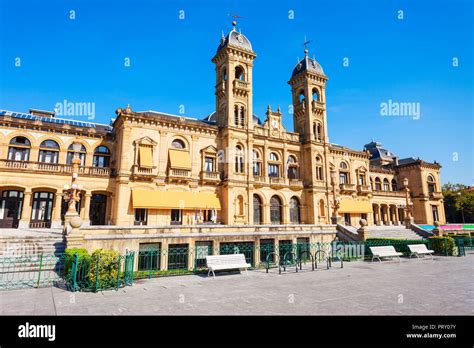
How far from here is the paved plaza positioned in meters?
7.17

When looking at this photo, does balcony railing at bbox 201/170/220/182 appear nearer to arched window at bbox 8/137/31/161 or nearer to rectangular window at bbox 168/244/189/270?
rectangular window at bbox 168/244/189/270

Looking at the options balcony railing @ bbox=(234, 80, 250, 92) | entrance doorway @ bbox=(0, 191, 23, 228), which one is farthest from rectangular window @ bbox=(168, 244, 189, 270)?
balcony railing @ bbox=(234, 80, 250, 92)

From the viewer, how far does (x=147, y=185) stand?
2639cm

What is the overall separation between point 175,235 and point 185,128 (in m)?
14.6

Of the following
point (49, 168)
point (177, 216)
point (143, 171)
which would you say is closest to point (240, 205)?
point (177, 216)

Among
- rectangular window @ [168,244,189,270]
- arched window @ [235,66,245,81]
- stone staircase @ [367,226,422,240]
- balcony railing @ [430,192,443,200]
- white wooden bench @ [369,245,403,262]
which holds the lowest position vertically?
rectangular window @ [168,244,189,270]

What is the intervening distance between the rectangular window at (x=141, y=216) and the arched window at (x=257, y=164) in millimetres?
13556

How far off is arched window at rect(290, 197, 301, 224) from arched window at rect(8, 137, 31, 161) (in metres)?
28.4

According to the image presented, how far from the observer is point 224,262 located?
13.6m

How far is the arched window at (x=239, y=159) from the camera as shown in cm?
3111

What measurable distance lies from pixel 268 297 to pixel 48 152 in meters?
26.6

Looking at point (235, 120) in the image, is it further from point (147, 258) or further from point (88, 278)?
point (88, 278)
